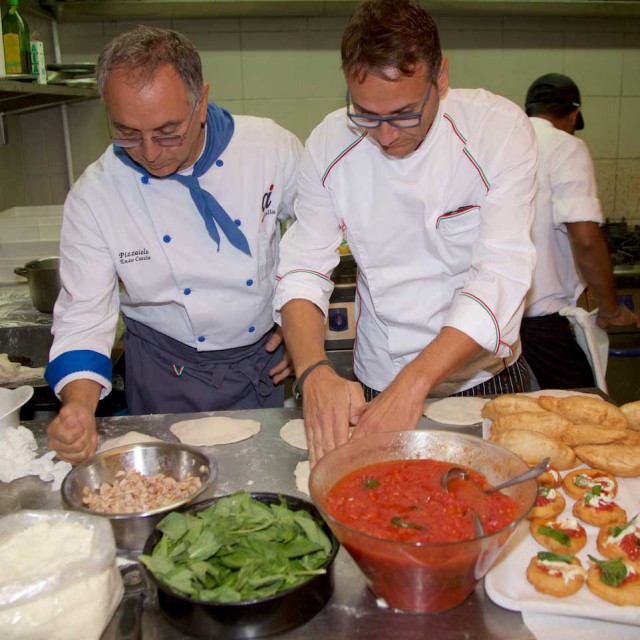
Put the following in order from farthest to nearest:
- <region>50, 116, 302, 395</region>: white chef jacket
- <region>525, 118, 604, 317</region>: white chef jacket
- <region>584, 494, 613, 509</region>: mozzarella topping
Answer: <region>525, 118, 604, 317</region>: white chef jacket, <region>50, 116, 302, 395</region>: white chef jacket, <region>584, 494, 613, 509</region>: mozzarella topping

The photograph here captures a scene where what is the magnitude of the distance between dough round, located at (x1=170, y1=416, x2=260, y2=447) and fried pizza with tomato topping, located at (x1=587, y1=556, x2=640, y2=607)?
932 millimetres

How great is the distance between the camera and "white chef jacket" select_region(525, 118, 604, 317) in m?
2.83

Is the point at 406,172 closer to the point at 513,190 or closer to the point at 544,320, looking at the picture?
the point at 513,190

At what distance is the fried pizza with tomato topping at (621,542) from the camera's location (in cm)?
122

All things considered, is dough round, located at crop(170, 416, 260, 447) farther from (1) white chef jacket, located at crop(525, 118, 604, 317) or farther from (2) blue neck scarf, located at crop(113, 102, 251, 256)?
(1) white chef jacket, located at crop(525, 118, 604, 317)

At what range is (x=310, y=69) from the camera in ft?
13.5

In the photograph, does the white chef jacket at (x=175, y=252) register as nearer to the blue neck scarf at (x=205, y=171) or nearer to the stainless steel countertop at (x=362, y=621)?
the blue neck scarf at (x=205, y=171)

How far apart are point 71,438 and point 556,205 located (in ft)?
7.02

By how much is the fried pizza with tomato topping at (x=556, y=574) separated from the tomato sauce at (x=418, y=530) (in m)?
0.11

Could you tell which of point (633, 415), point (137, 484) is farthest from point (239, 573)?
point (633, 415)

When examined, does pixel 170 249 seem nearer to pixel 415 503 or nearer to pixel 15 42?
pixel 415 503

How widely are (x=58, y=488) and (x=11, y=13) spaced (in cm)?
253

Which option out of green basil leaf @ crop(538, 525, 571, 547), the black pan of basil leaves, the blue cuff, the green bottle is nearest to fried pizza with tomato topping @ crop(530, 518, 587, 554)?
green basil leaf @ crop(538, 525, 571, 547)

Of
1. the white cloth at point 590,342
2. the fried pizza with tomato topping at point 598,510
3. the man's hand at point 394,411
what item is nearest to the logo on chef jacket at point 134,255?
the man's hand at point 394,411
